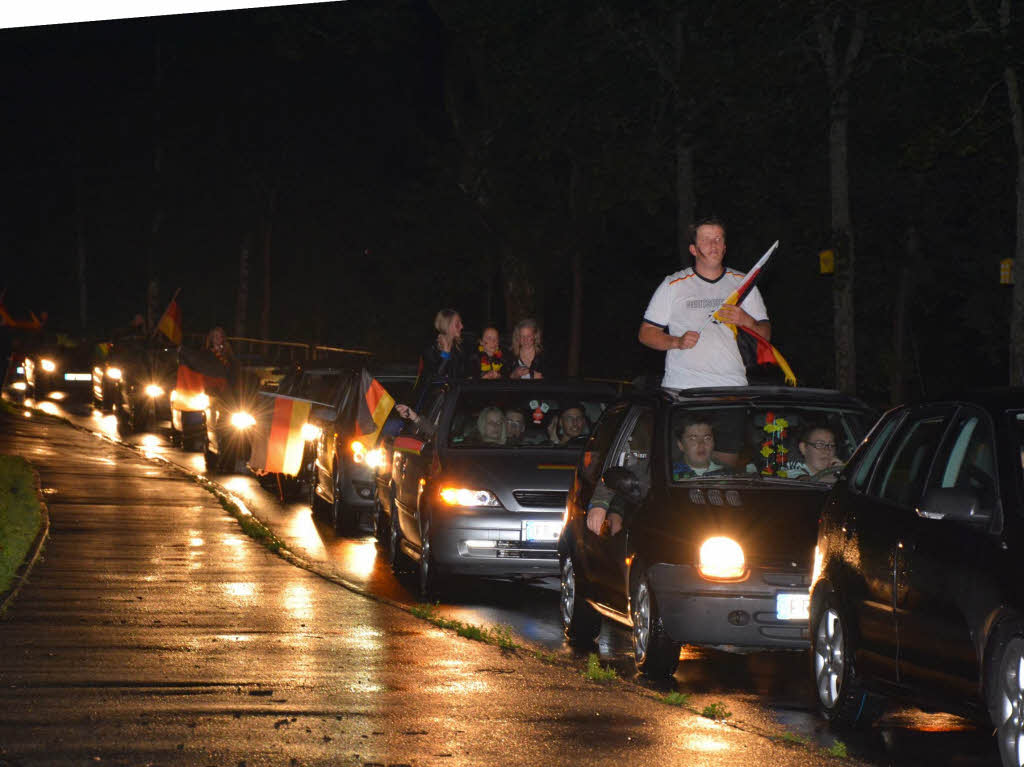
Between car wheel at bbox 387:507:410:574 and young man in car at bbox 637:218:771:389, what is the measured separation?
369cm

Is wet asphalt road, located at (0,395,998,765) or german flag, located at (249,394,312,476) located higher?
german flag, located at (249,394,312,476)

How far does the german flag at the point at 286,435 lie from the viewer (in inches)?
837

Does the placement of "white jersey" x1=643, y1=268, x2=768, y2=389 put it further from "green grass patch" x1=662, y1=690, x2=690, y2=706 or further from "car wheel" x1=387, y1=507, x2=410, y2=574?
"car wheel" x1=387, y1=507, x2=410, y2=574

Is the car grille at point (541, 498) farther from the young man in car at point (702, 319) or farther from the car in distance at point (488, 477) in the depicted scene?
the young man in car at point (702, 319)

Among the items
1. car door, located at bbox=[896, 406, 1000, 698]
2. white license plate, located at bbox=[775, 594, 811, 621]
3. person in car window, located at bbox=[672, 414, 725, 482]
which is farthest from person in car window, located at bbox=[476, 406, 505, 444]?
car door, located at bbox=[896, 406, 1000, 698]

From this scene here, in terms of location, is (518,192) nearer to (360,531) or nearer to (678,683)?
(360,531)

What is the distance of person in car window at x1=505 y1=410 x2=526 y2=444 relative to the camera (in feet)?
46.4

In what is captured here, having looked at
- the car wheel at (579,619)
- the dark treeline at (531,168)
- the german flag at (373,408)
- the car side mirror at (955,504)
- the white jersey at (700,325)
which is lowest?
the car wheel at (579,619)

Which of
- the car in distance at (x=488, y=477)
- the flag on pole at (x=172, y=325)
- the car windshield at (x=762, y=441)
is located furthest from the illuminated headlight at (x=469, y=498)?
the flag on pole at (x=172, y=325)

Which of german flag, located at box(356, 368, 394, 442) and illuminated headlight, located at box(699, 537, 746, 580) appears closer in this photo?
illuminated headlight, located at box(699, 537, 746, 580)

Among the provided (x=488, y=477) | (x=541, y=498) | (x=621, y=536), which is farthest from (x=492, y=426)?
(x=621, y=536)

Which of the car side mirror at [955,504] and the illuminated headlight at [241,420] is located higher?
the illuminated headlight at [241,420]

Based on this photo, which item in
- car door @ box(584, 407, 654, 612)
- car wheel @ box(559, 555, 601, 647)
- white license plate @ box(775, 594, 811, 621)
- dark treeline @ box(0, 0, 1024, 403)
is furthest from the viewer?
dark treeline @ box(0, 0, 1024, 403)

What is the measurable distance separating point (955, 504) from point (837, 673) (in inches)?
76.1
